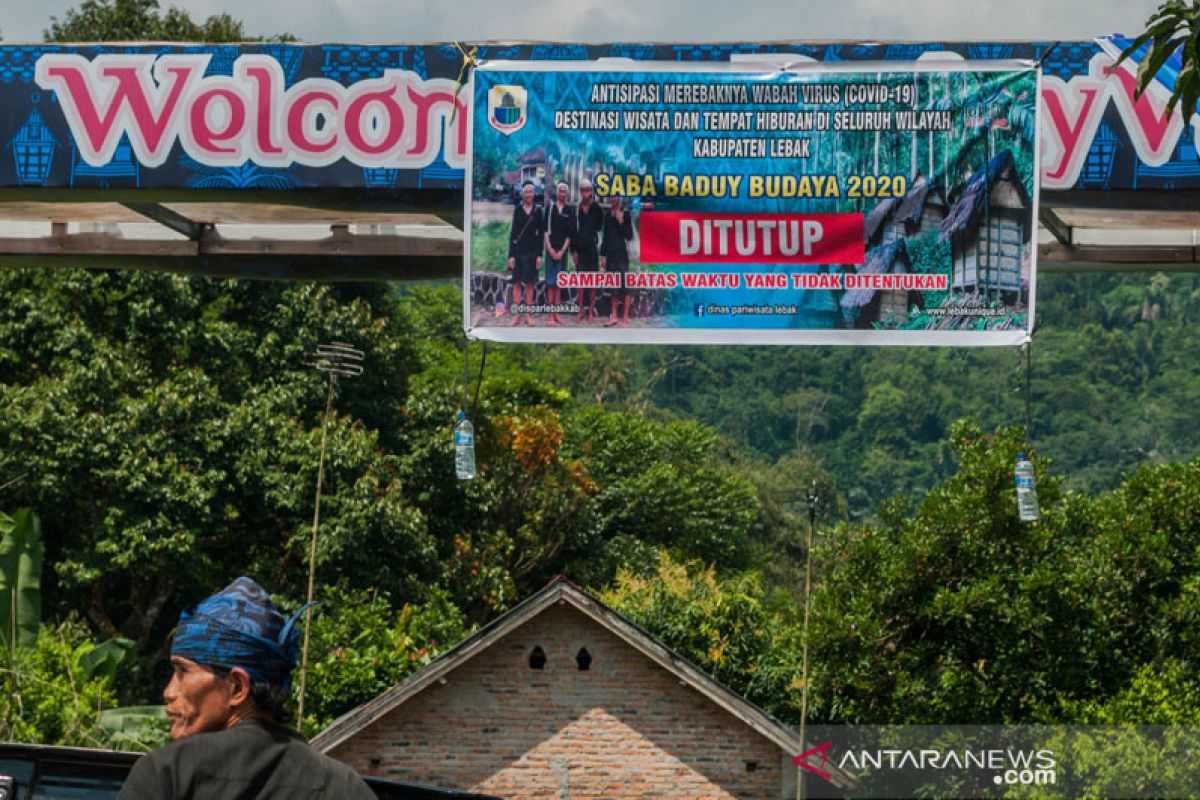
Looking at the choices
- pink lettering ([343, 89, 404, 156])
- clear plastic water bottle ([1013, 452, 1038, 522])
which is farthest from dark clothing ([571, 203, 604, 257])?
clear plastic water bottle ([1013, 452, 1038, 522])

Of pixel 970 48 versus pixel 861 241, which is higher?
pixel 970 48

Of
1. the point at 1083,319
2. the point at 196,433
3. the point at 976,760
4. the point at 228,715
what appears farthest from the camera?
the point at 1083,319

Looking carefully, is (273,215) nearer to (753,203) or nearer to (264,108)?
(264,108)

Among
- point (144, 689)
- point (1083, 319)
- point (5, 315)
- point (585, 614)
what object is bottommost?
point (144, 689)

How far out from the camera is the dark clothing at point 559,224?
7570 mm

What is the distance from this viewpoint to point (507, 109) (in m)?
7.46

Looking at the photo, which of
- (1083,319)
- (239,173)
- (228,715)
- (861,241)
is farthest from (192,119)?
(1083,319)

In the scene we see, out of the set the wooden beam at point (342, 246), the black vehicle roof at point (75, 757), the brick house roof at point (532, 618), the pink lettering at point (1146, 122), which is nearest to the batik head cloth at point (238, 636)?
the black vehicle roof at point (75, 757)

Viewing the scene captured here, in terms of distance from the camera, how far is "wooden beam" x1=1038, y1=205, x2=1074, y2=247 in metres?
7.51

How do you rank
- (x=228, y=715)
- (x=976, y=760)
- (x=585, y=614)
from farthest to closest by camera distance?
(x=585, y=614)
(x=976, y=760)
(x=228, y=715)

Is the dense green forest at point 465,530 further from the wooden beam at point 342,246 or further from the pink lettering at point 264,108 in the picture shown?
the pink lettering at point 264,108

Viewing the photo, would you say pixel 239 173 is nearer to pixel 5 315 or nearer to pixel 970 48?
pixel 970 48

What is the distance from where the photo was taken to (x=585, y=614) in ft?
80.3

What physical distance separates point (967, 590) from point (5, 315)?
17718 mm
